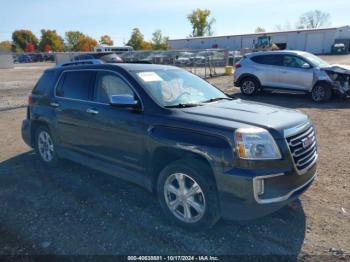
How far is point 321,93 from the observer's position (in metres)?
10.5

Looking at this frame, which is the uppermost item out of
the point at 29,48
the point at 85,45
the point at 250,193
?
the point at 85,45

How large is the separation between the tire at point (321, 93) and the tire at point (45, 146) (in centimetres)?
895

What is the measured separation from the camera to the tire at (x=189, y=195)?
314cm

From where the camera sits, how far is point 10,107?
11.6 m

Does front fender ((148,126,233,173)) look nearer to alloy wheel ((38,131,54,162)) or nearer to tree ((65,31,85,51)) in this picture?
alloy wheel ((38,131,54,162))

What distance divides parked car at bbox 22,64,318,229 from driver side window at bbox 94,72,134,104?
0.01 metres

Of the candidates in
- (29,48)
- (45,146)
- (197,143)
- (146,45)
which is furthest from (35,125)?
(29,48)

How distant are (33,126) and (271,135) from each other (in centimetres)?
440

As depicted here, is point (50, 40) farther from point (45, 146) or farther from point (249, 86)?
point (45, 146)

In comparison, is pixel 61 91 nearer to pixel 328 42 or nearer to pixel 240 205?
pixel 240 205

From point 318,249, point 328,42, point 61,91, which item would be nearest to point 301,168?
point 318,249

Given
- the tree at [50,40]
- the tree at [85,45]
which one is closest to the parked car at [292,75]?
the tree at [85,45]

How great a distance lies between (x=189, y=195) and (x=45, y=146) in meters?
3.28

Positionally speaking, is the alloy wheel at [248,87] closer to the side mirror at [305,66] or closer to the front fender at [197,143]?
the side mirror at [305,66]
